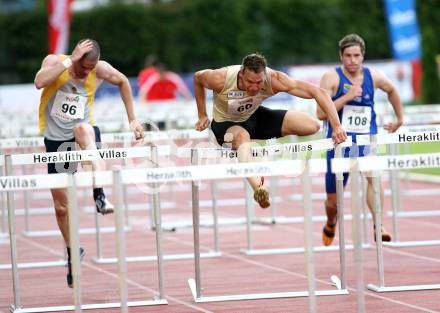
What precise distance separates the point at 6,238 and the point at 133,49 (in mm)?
30092

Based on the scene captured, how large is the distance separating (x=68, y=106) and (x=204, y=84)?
123cm

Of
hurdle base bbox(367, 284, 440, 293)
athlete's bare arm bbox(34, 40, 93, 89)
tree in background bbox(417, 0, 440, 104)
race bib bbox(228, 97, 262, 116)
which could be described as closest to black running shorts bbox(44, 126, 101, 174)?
athlete's bare arm bbox(34, 40, 93, 89)

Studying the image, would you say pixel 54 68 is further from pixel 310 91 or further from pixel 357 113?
pixel 357 113

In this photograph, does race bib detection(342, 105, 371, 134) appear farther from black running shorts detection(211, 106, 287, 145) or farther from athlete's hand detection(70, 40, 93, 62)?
athlete's hand detection(70, 40, 93, 62)

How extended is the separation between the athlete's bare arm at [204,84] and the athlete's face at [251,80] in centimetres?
28

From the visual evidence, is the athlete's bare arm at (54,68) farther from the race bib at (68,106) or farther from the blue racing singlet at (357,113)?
the blue racing singlet at (357,113)

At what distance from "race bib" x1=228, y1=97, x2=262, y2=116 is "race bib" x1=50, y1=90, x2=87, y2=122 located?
4.40ft

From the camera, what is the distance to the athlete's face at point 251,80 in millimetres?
8484

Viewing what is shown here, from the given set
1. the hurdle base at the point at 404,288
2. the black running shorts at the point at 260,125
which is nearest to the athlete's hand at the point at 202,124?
the black running shorts at the point at 260,125

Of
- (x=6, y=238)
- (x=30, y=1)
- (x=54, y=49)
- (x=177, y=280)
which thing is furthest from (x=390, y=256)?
(x=30, y=1)

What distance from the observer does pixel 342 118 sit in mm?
10492

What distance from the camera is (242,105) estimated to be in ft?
29.7

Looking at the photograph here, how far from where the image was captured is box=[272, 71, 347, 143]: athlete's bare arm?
847 cm

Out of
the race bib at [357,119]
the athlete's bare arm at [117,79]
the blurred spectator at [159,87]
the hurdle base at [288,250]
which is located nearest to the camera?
the athlete's bare arm at [117,79]
